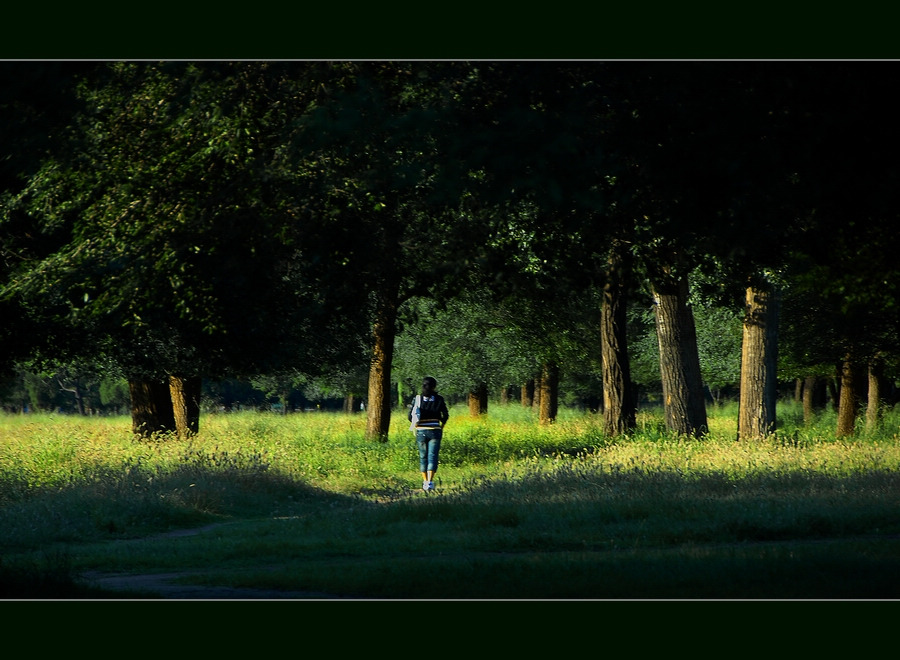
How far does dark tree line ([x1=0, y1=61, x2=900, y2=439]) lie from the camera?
8.66m

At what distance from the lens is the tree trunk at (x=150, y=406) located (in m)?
25.0

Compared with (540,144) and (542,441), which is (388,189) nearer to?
(540,144)

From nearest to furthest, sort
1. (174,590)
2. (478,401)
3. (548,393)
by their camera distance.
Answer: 1. (174,590)
2. (548,393)
3. (478,401)

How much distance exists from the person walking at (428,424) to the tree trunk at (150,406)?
949 centimetres

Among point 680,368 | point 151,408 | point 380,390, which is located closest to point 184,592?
point 680,368

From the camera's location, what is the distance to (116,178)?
10.5m

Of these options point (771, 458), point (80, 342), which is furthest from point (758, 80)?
point (80, 342)

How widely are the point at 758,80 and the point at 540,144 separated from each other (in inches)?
75.3

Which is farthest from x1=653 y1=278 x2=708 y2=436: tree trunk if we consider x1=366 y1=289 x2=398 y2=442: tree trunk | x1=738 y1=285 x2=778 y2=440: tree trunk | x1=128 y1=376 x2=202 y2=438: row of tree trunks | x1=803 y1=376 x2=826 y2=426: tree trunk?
x1=803 y1=376 x2=826 y2=426: tree trunk

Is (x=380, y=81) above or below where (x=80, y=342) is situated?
above

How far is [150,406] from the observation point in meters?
25.2

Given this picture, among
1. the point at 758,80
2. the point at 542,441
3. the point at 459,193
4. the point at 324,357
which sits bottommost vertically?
A: the point at 542,441

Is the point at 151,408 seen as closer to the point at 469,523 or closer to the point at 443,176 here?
the point at 469,523

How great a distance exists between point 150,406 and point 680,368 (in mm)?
12506
